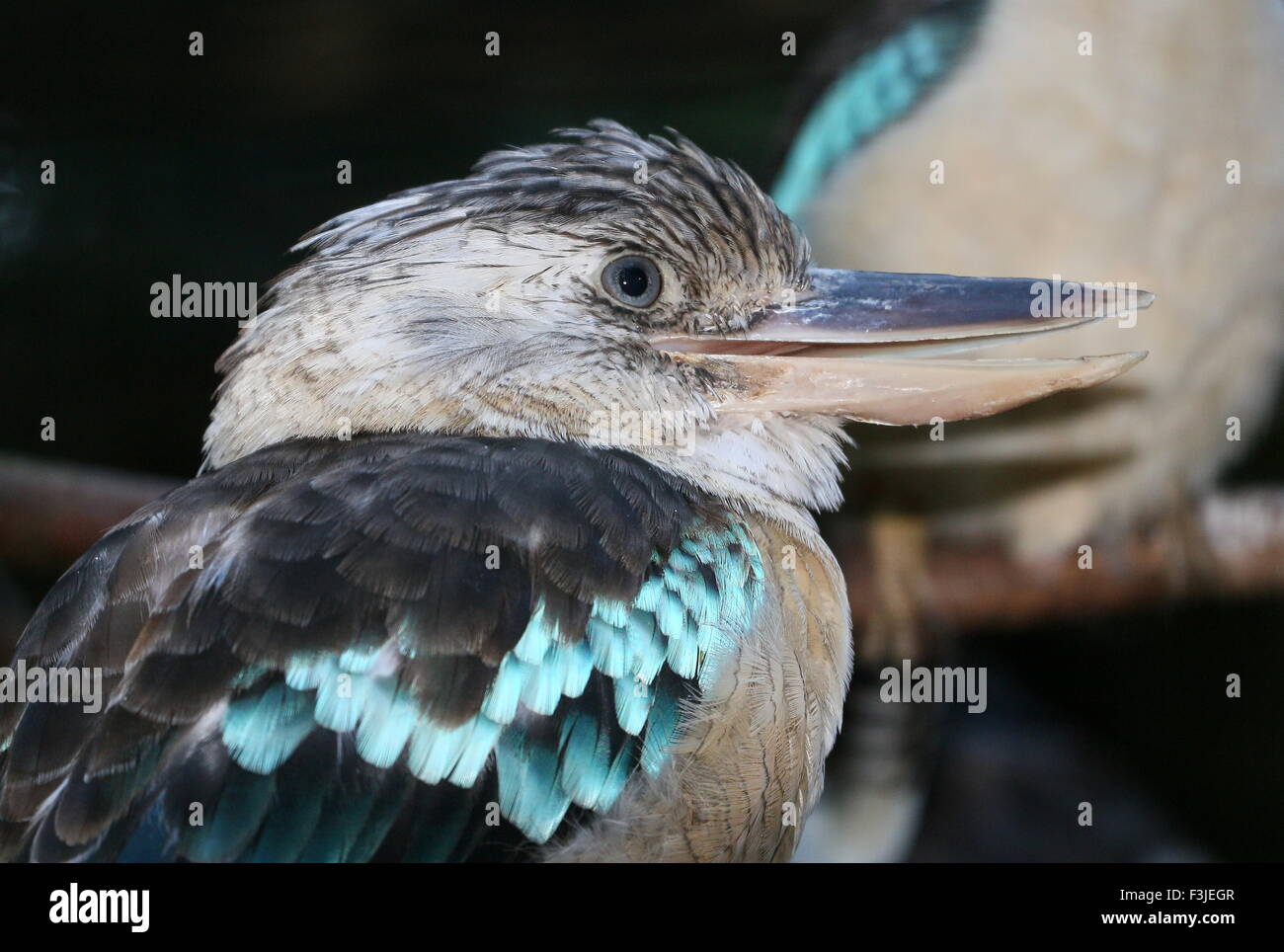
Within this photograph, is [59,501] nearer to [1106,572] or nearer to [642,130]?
[642,130]

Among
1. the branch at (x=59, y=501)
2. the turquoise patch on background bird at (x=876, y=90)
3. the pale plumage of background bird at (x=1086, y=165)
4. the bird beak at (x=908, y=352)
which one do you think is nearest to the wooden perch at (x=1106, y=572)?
the branch at (x=59, y=501)

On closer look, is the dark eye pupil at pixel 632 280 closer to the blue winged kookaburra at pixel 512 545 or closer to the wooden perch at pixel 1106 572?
the blue winged kookaburra at pixel 512 545

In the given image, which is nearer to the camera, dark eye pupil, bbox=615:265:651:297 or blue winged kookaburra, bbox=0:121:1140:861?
blue winged kookaburra, bbox=0:121:1140:861

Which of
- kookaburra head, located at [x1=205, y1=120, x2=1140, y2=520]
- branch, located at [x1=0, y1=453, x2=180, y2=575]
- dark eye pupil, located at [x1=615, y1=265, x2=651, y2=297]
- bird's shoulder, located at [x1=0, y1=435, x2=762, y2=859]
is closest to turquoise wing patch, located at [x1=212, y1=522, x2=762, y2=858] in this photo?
bird's shoulder, located at [x1=0, y1=435, x2=762, y2=859]

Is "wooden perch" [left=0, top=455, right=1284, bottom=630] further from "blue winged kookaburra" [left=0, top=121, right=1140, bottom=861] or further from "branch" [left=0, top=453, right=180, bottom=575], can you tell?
"blue winged kookaburra" [left=0, top=121, right=1140, bottom=861]
